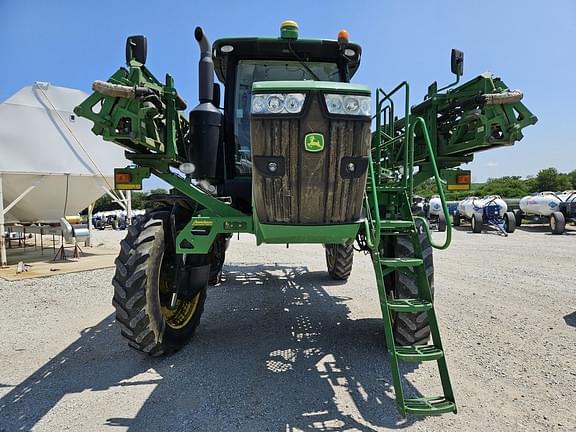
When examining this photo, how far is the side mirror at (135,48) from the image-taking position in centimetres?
348

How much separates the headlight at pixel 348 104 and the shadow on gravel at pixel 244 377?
208 cm

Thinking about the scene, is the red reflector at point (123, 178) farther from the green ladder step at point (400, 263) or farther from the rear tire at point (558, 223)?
the rear tire at point (558, 223)

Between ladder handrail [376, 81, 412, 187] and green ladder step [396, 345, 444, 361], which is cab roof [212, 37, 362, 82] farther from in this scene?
green ladder step [396, 345, 444, 361]

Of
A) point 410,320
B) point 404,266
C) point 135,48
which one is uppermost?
point 135,48

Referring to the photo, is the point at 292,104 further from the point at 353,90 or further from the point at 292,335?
the point at 292,335

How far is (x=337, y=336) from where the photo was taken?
4.39 meters

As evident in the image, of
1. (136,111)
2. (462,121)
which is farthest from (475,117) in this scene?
(136,111)

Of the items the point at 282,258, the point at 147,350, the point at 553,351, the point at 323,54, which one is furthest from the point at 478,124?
the point at 282,258

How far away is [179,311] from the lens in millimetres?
4289

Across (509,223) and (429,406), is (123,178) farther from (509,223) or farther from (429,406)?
(509,223)

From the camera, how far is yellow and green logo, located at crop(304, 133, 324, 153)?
8.84ft

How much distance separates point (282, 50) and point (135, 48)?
4.59 feet

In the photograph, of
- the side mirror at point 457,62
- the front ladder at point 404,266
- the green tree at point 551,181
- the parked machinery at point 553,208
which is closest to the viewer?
the front ladder at point 404,266

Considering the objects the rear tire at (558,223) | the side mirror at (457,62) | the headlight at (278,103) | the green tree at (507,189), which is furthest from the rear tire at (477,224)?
the green tree at (507,189)
